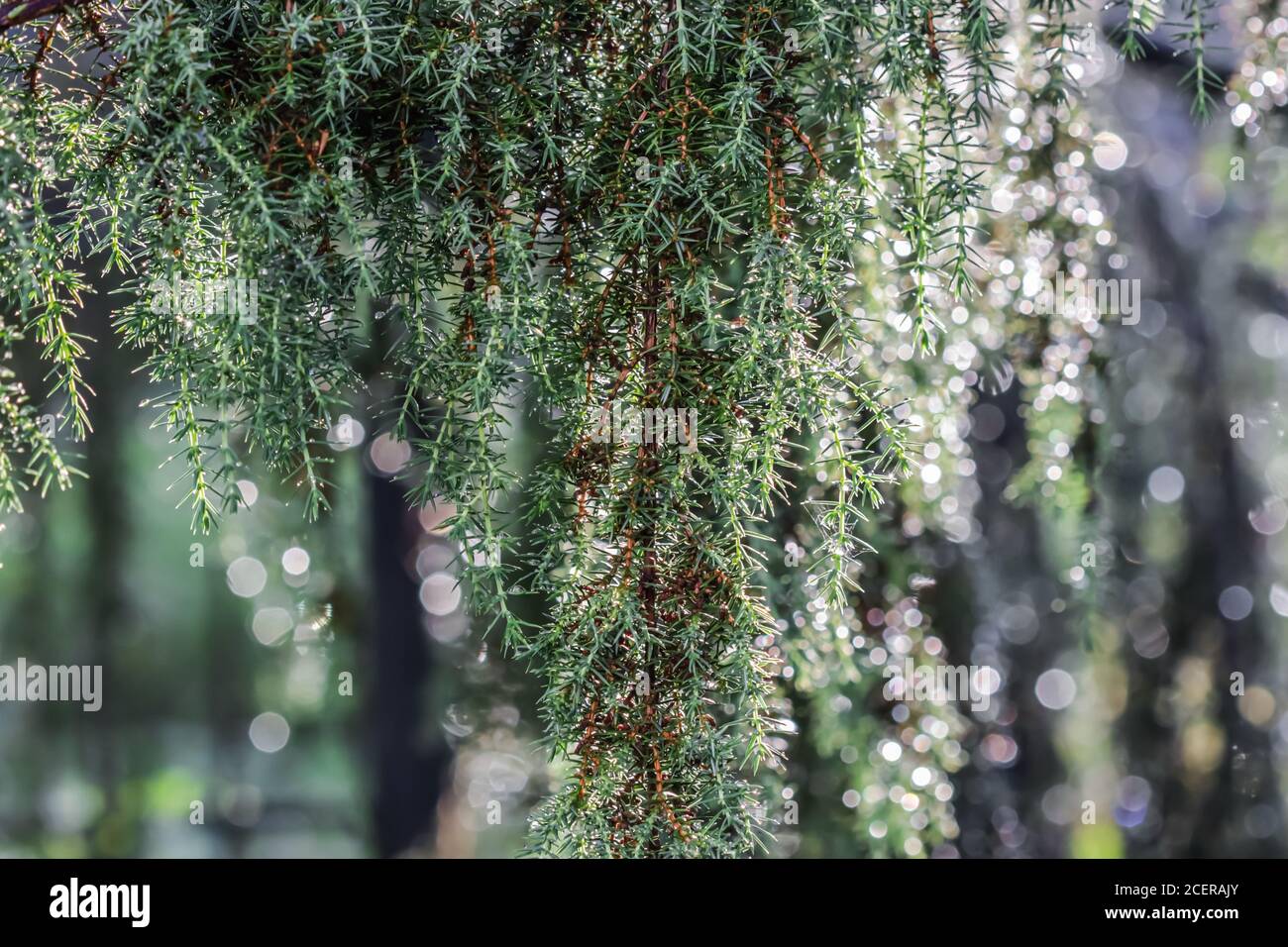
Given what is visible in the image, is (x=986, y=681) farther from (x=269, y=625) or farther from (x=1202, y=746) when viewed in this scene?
(x=269, y=625)

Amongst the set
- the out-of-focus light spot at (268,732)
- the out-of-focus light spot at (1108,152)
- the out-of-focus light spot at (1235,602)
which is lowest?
the out-of-focus light spot at (268,732)

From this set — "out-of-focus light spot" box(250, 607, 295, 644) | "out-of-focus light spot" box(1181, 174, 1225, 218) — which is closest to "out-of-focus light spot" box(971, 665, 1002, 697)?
"out-of-focus light spot" box(1181, 174, 1225, 218)

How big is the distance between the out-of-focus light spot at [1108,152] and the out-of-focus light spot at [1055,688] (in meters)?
0.95

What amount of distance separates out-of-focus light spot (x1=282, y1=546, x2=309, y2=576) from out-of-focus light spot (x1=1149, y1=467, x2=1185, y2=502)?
68.8 inches

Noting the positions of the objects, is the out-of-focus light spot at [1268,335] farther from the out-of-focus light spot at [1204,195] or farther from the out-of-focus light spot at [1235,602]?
Result: the out-of-focus light spot at [1235,602]

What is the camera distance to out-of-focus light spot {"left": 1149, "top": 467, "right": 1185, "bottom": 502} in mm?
1602

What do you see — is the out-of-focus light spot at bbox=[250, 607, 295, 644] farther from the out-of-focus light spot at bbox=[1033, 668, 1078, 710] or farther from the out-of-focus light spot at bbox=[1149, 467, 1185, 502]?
the out-of-focus light spot at bbox=[1149, 467, 1185, 502]

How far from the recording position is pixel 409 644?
7.11 ft

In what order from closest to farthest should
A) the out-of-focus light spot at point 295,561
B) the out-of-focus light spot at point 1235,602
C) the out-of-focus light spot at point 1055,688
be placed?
the out-of-focus light spot at point 1235,602, the out-of-focus light spot at point 1055,688, the out-of-focus light spot at point 295,561

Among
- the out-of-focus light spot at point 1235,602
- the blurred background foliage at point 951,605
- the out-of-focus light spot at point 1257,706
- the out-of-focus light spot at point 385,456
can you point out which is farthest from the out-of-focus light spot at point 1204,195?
the out-of-focus light spot at point 385,456

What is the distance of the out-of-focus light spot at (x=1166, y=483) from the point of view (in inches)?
63.1

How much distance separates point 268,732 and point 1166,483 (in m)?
3.01

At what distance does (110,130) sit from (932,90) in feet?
1.44
